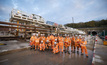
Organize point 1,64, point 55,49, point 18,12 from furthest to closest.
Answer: point 18,12 → point 55,49 → point 1,64

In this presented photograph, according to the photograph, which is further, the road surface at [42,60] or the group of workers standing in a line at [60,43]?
the group of workers standing in a line at [60,43]

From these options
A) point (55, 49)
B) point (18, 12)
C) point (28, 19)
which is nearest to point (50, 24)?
point (28, 19)

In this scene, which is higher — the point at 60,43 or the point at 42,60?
the point at 60,43

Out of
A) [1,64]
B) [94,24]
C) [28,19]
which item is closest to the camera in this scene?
[1,64]

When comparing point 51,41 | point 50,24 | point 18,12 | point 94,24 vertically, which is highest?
point 94,24

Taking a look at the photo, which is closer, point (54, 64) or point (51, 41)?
point (54, 64)

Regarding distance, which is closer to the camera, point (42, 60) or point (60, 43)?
point (42, 60)

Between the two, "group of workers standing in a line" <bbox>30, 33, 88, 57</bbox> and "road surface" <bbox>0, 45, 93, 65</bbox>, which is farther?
"group of workers standing in a line" <bbox>30, 33, 88, 57</bbox>

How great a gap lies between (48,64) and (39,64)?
0.52 meters

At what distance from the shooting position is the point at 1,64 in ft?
10.1

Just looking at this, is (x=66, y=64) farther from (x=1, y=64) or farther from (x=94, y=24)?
(x=94, y=24)

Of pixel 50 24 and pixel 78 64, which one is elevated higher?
pixel 50 24

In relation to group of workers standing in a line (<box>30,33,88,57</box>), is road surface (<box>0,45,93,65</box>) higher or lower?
lower

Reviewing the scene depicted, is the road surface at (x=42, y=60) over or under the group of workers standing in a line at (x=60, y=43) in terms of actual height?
under
